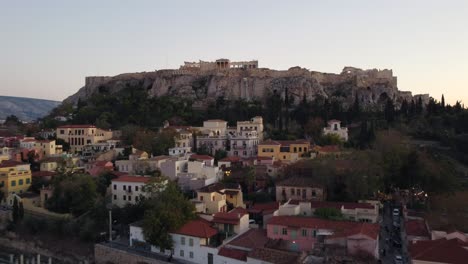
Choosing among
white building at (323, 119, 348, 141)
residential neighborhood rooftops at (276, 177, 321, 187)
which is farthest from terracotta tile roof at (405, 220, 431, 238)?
white building at (323, 119, 348, 141)

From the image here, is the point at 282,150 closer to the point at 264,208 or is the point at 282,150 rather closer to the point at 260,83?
the point at 264,208

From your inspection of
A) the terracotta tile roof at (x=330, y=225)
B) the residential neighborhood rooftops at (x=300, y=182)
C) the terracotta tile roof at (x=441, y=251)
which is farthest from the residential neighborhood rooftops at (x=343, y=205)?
the terracotta tile roof at (x=441, y=251)

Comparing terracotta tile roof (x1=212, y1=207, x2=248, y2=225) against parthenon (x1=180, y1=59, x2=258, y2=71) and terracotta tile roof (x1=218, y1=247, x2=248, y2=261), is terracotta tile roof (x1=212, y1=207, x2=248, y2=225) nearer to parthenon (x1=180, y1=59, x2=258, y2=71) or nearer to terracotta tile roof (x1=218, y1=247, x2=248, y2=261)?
terracotta tile roof (x1=218, y1=247, x2=248, y2=261)

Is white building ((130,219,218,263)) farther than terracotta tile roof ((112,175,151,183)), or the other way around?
terracotta tile roof ((112,175,151,183))

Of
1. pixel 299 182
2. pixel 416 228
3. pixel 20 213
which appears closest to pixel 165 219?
pixel 299 182

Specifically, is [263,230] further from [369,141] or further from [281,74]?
[281,74]

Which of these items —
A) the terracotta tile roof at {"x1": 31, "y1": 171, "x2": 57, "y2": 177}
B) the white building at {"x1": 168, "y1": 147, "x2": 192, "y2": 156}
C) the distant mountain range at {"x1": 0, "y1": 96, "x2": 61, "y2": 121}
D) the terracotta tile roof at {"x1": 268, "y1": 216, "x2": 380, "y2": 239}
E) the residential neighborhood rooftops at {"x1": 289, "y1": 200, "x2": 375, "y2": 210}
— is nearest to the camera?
the terracotta tile roof at {"x1": 268, "y1": 216, "x2": 380, "y2": 239}

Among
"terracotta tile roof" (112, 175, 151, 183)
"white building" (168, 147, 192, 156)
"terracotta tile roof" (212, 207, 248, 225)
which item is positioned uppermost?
"white building" (168, 147, 192, 156)
